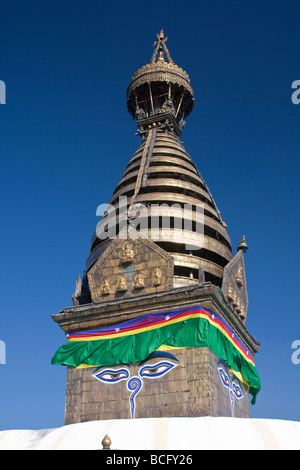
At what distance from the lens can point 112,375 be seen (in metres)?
25.1

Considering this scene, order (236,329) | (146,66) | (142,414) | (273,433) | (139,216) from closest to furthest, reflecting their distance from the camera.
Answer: (273,433), (142,414), (236,329), (139,216), (146,66)

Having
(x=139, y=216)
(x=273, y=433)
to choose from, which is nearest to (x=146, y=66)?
(x=139, y=216)

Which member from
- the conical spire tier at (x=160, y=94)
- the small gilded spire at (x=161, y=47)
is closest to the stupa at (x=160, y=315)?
the conical spire tier at (x=160, y=94)

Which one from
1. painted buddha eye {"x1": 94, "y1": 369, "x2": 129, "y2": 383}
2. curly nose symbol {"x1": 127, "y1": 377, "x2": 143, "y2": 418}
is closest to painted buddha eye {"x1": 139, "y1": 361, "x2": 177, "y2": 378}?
curly nose symbol {"x1": 127, "y1": 377, "x2": 143, "y2": 418}

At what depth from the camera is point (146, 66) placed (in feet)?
138

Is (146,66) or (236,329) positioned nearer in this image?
(236,329)

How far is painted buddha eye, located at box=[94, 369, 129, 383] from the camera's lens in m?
24.9

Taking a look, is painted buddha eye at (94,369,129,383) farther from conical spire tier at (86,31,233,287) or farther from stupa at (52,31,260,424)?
conical spire tier at (86,31,233,287)

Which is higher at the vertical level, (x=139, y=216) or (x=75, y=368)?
(x=139, y=216)

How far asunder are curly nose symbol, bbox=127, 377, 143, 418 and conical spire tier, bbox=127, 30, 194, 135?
21.1m

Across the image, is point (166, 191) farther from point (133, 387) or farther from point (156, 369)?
point (133, 387)

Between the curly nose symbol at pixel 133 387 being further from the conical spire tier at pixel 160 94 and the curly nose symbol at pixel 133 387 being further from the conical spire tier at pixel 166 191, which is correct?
the conical spire tier at pixel 160 94
